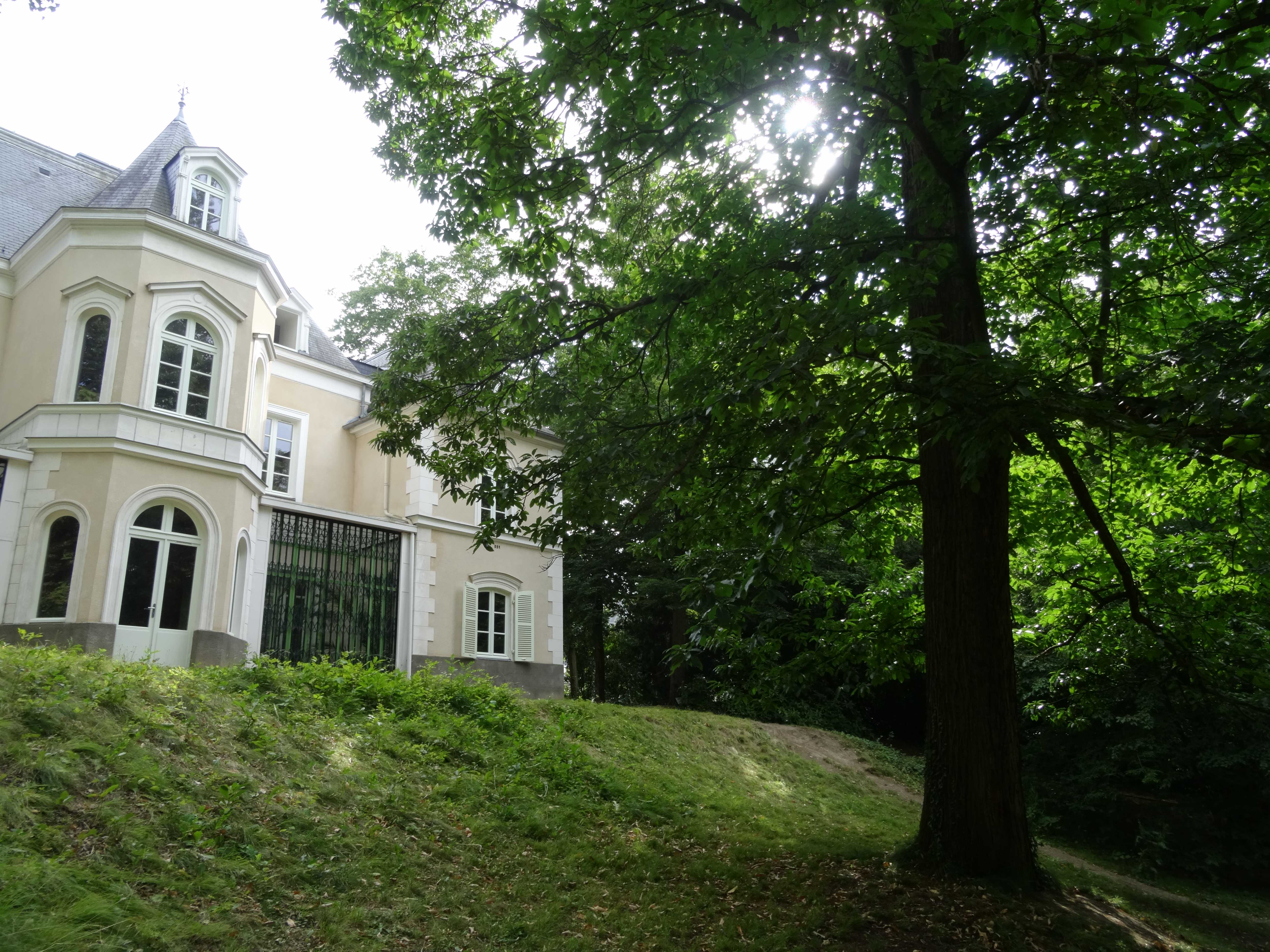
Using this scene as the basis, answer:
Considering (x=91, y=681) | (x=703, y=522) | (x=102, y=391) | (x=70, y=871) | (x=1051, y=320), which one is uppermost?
(x=102, y=391)

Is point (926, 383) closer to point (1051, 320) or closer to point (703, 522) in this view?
point (703, 522)

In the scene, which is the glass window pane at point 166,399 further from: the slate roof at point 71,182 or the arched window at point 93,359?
the slate roof at point 71,182

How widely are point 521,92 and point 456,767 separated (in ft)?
22.0

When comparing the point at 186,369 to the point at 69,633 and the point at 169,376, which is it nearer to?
the point at 169,376

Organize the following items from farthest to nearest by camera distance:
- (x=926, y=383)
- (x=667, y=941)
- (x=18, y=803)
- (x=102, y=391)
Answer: (x=102, y=391)
(x=667, y=941)
(x=926, y=383)
(x=18, y=803)

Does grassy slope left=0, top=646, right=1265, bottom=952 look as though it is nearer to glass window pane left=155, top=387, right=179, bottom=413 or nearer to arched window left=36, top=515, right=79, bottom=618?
arched window left=36, top=515, right=79, bottom=618

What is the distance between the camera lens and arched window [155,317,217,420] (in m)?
13.3

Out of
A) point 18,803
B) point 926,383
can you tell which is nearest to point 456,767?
point 18,803

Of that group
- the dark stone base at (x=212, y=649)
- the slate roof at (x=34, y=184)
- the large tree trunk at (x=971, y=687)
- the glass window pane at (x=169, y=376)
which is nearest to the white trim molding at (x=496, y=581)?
the dark stone base at (x=212, y=649)

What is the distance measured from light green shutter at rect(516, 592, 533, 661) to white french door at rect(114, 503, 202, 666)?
260 inches

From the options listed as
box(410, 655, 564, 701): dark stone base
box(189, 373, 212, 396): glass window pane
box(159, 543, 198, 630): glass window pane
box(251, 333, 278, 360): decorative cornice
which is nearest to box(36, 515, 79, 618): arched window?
box(159, 543, 198, 630): glass window pane

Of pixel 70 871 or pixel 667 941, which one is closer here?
pixel 70 871

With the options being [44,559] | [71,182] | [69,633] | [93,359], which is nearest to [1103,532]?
[69,633]

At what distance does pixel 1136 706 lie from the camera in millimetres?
14219
